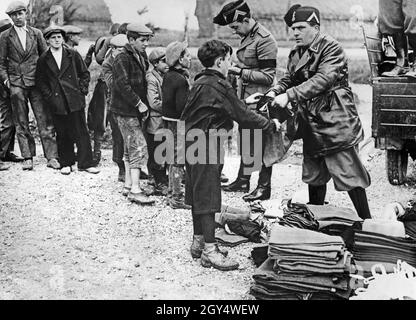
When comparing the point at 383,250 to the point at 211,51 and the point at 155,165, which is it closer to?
the point at 211,51

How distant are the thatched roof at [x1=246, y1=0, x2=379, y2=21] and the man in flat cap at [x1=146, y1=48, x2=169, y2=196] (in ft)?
5.36

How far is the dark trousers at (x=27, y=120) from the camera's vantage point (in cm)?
632

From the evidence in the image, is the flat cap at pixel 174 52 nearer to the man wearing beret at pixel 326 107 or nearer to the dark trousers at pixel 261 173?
the dark trousers at pixel 261 173

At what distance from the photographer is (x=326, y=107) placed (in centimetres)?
446

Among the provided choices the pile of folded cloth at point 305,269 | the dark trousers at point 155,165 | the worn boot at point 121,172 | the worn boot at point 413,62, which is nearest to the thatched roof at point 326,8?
the worn boot at point 413,62

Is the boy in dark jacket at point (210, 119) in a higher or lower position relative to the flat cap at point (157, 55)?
lower

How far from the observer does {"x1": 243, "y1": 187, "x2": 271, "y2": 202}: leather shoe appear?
560 cm

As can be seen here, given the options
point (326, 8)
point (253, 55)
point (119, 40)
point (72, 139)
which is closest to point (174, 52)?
point (253, 55)

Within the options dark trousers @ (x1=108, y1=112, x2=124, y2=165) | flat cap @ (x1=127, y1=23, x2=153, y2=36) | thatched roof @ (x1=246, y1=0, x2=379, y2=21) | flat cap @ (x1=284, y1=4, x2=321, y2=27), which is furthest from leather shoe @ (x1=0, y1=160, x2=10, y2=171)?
flat cap @ (x1=284, y1=4, x2=321, y2=27)

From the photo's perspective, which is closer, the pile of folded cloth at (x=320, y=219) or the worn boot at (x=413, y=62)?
the pile of folded cloth at (x=320, y=219)

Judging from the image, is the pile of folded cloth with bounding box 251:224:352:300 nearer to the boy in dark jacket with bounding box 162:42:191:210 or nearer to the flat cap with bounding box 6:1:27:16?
the boy in dark jacket with bounding box 162:42:191:210

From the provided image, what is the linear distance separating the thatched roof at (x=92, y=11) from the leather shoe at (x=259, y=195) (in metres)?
2.43

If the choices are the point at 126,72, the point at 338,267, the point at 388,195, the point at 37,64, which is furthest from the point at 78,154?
the point at 338,267

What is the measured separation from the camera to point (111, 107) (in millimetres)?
5500
